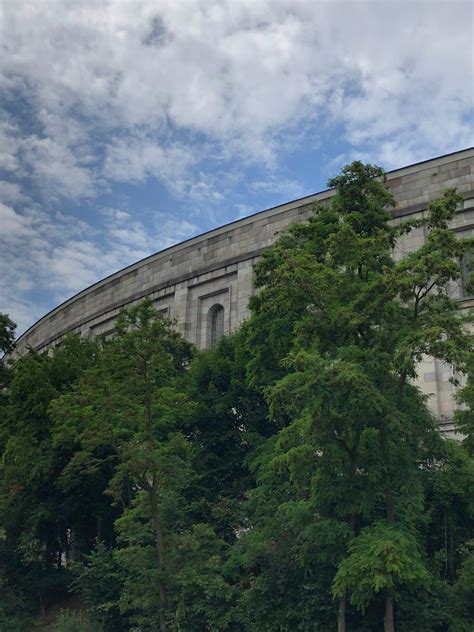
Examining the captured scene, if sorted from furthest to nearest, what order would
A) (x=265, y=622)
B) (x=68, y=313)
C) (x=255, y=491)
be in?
(x=68, y=313)
(x=255, y=491)
(x=265, y=622)

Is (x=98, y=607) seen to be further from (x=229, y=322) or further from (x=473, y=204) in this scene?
(x=473, y=204)

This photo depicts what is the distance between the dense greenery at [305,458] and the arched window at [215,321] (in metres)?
9.44

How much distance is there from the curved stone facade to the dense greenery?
7144mm

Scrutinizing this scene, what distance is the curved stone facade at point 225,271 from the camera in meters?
25.3

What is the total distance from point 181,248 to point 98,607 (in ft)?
64.2

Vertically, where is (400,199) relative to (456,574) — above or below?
above

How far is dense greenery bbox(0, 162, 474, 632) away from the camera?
13883 mm

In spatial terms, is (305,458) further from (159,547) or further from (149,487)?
(159,547)

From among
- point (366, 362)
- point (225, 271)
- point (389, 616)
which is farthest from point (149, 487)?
point (225, 271)

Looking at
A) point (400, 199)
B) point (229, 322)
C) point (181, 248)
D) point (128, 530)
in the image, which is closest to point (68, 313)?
point (181, 248)

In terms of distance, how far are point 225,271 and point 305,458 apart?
19.1 meters

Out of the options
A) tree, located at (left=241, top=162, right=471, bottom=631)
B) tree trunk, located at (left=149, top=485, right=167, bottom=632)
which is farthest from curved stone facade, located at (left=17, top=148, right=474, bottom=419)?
tree trunk, located at (left=149, top=485, right=167, bottom=632)

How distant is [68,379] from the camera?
2506 centimetres

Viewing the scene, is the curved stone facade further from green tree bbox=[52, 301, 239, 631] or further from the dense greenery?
green tree bbox=[52, 301, 239, 631]
